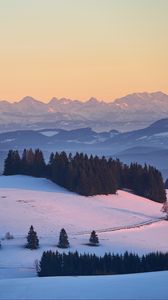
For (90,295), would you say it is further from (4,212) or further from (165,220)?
(165,220)

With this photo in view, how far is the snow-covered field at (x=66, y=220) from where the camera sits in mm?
72000

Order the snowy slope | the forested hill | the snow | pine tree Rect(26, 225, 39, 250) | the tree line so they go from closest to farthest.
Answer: the snow
the tree line
the snowy slope
pine tree Rect(26, 225, 39, 250)
the forested hill

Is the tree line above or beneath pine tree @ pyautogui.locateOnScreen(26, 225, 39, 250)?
beneath

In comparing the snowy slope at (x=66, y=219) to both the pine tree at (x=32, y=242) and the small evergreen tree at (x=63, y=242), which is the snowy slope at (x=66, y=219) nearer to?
the pine tree at (x=32, y=242)

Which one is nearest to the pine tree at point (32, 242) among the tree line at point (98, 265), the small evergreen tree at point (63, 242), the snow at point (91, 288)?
the small evergreen tree at point (63, 242)

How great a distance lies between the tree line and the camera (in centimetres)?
5691

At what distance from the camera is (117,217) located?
3797 inches

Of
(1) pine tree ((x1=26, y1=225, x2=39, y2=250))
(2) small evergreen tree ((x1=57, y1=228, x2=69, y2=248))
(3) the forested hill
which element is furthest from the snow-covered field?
(3) the forested hill

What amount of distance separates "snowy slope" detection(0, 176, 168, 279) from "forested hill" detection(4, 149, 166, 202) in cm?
204

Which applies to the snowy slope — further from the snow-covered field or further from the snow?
the snow

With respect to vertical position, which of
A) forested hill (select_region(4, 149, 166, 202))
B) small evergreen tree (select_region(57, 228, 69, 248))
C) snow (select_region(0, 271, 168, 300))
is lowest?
snow (select_region(0, 271, 168, 300))

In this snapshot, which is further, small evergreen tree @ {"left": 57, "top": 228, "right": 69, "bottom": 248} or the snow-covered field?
small evergreen tree @ {"left": 57, "top": 228, "right": 69, "bottom": 248}

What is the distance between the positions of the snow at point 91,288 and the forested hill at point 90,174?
2655 inches

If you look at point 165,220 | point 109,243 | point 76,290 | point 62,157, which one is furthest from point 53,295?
point 62,157
